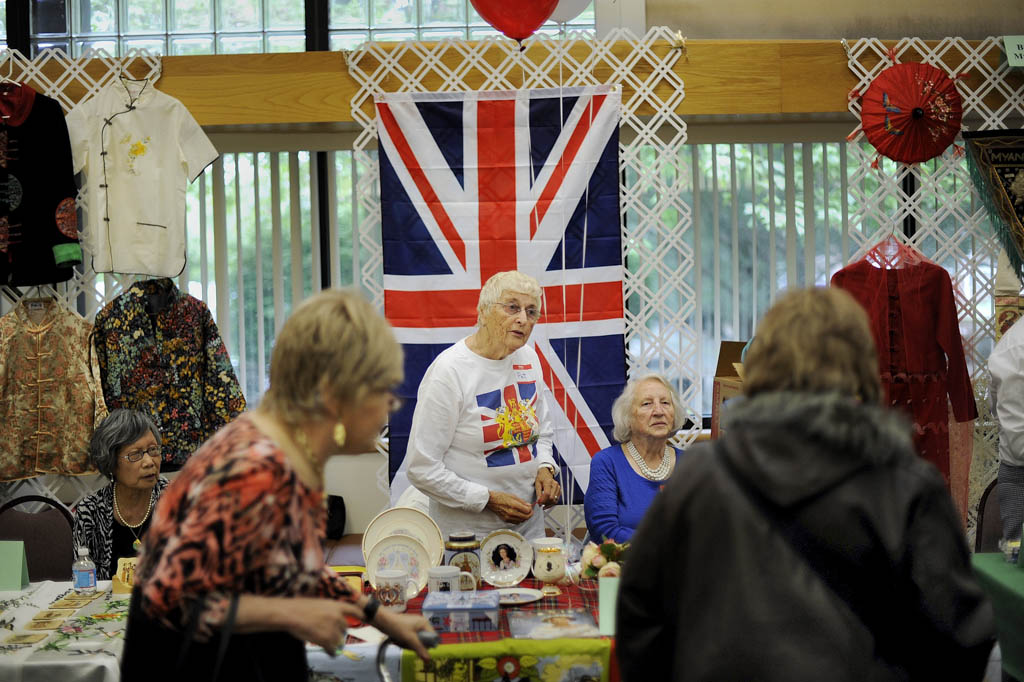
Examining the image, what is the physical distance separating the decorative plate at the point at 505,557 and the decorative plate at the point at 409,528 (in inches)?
5.6

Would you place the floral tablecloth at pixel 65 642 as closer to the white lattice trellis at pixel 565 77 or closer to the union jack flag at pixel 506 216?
the union jack flag at pixel 506 216

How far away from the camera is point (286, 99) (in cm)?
474

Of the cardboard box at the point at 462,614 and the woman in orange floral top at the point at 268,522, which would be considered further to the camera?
the cardboard box at the point at 462,614

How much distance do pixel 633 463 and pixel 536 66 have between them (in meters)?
2.07

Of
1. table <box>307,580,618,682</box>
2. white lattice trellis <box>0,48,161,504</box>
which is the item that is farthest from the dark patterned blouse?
white lattice trellis <box>0,48,161,504</box>

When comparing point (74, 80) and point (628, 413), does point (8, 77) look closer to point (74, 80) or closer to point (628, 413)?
point (74, 80)

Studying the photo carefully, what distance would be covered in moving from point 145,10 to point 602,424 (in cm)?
328

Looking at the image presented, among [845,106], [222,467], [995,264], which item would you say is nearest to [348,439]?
[222,467]

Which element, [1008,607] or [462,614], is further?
[1008,607]

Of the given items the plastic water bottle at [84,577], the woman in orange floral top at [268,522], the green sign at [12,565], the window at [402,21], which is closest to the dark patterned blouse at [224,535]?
the woman in orange floral top at [268,522]

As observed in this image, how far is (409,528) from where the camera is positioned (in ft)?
10.2

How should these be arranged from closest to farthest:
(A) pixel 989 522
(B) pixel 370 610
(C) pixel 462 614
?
(B) pixel 370 610 → (C) pixel 462 614 → (A) pixel 989 522

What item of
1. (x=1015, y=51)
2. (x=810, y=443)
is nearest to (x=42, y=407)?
(x=810, y=443)

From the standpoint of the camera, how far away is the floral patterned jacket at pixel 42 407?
4656 millimetres
